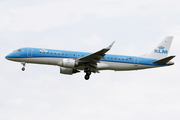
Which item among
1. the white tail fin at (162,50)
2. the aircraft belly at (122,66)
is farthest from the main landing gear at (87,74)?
the white tail fin at (162,50)

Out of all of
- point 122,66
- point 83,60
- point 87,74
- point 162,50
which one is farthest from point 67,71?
point 162,50

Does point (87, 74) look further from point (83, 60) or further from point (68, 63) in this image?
point (68, 63)

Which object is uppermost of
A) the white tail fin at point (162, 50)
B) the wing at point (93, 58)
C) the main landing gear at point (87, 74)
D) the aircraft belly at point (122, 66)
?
the white tail fin at point (162, 50)

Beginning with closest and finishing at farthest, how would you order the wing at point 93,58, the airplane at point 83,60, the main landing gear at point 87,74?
1. the wing at point 93,58
2. the airplane at point 83,60
3. the main landing gear at point 87,74

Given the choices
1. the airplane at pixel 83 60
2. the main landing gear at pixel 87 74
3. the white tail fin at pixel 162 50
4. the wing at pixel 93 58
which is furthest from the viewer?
the white tail fin at pixel 162 50

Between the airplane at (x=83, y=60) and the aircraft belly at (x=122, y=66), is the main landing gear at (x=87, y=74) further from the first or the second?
the aircraft belly at (x=122, y=66)

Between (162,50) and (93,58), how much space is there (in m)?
11.3

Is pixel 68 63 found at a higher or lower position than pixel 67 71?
higher

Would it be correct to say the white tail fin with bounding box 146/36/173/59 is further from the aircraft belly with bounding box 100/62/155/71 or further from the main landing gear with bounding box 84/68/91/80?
the main landing gear with bounding box 84/68/91/80

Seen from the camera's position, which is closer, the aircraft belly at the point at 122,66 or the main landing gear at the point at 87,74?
the aircraft belly at the point at 122,66

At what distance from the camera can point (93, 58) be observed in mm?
42312

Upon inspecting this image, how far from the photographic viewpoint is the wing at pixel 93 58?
1611 inches

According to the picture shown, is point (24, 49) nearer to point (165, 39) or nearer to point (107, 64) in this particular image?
point (107, 64)

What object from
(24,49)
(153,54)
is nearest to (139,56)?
(153,54)
